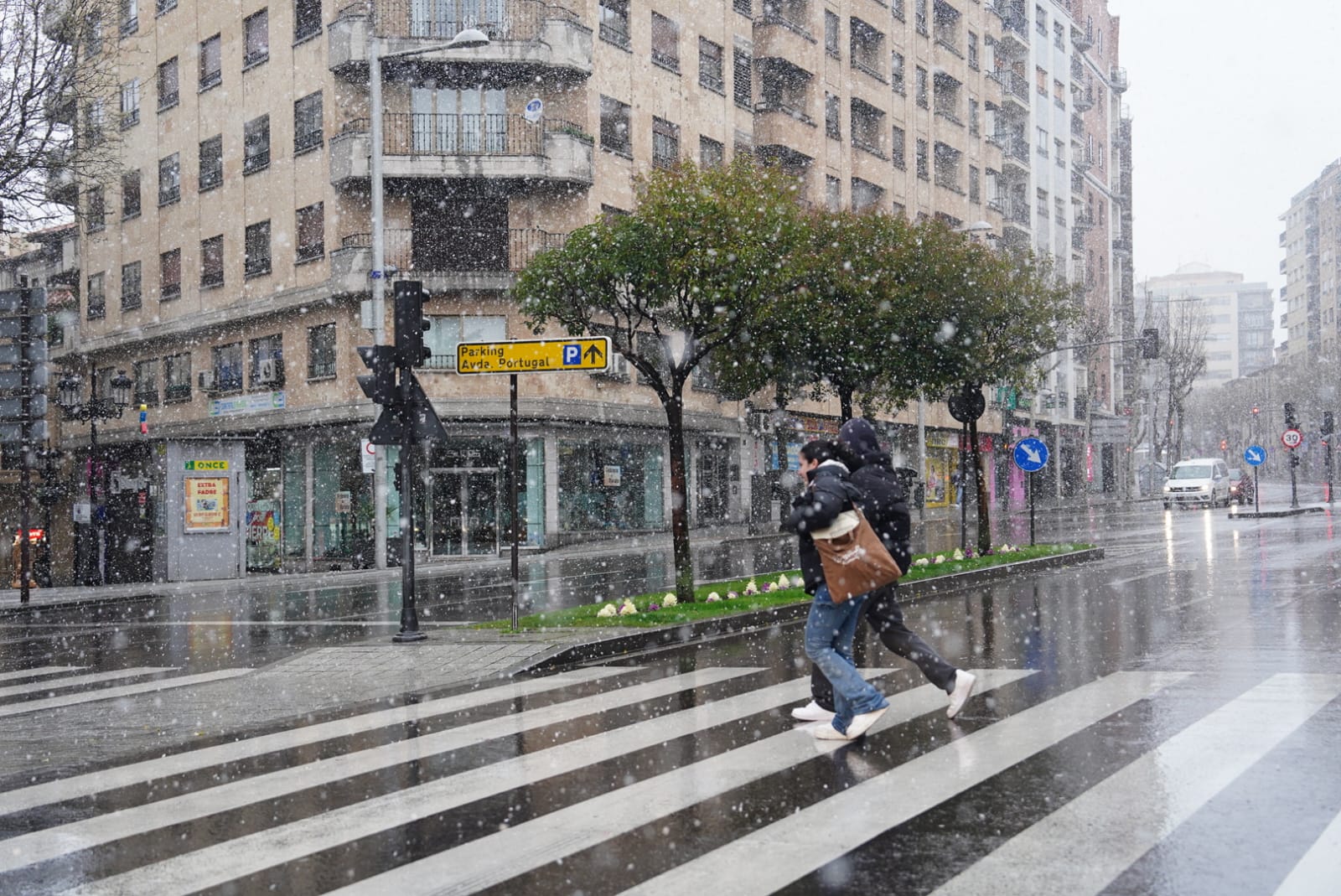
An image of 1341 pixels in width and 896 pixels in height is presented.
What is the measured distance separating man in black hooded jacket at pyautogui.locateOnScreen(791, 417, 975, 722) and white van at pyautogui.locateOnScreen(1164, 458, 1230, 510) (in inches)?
1813

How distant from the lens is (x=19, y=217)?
22859 millimetres

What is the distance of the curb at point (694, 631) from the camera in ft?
37.2

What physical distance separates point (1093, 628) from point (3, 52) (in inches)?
774

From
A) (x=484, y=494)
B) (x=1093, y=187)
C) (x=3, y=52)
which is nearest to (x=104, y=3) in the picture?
(x=3, y=52)

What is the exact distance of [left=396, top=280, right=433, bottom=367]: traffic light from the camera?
42.0 ft

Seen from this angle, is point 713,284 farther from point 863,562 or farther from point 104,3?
point 104,3

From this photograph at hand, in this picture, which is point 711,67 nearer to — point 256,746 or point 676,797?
point 256,746

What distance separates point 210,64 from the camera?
37781 millimetres

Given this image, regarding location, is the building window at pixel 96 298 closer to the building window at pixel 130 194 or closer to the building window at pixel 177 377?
the building window at pixel 130 194

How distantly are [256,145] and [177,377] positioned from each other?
26.7ft

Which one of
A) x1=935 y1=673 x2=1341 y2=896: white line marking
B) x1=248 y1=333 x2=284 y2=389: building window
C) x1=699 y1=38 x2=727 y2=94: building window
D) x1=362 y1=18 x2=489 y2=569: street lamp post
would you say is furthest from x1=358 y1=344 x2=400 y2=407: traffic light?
x1=699 y1=38 x2=727 y2=94: building window

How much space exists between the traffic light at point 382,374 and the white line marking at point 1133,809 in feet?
26.7

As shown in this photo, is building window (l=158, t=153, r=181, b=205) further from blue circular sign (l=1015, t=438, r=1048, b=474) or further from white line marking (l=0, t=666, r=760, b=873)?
white line marking (l=0, t=666, r=760, b=873)

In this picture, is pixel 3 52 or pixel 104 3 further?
pixel 104 3
